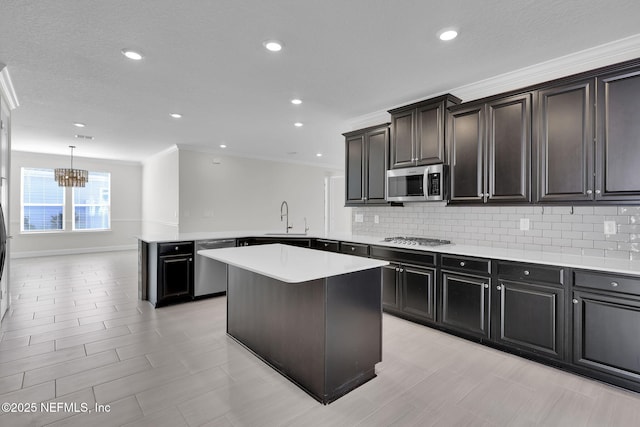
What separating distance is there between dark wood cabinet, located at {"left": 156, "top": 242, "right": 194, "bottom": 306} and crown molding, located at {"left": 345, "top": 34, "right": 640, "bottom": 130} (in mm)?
3665

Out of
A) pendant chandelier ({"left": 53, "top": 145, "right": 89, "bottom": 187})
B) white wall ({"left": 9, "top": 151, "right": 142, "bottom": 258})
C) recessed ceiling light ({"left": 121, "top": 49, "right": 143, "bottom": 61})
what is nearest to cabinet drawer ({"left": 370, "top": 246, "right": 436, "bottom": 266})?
recessed ceiling light ({"left": 121, "top": 49, "right": 143, "bottom": 61})

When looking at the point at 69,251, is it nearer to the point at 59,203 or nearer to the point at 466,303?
the point at 59,203

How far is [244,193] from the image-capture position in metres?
7.39

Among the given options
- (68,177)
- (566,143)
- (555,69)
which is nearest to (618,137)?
(566,143)

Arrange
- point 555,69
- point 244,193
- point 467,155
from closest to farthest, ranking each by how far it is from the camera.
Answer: point 555,69
point 467,155
point 244,193

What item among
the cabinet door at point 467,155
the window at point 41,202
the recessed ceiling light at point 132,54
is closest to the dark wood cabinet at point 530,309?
the cabinet door at point 467,155

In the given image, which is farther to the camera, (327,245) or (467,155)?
(327,245)

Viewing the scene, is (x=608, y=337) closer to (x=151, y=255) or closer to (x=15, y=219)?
(x=151, y=255)

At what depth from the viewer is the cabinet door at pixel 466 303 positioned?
2.85 metres

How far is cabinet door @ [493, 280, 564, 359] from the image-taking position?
245 centimetres

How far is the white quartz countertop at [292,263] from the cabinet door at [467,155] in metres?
1.43

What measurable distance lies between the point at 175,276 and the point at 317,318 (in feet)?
9.34

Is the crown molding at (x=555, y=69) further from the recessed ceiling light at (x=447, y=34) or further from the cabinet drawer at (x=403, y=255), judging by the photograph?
the cabinet drawer at (x=403, y=255)

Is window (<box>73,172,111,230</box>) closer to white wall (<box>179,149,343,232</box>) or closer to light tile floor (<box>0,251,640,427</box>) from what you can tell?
white wall (<box>179,149,343,232</box>)
